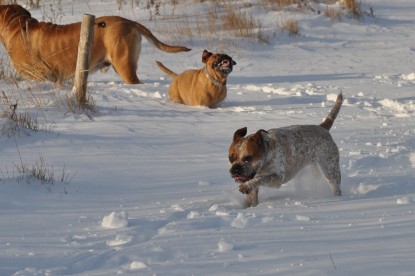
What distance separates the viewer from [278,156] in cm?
614

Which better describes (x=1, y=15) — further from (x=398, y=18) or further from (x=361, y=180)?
(x=398, y=18)

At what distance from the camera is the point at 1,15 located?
11312 mm

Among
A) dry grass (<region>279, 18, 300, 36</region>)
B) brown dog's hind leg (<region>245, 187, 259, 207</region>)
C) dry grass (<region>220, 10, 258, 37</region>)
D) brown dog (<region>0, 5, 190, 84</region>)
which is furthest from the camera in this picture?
dry grass (<region>279, 18, 300, 36</region>)

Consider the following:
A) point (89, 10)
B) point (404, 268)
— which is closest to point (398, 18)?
point (89, 10)

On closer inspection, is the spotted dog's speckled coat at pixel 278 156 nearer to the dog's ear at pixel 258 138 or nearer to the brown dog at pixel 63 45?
the dog's ear at pixel 258 138

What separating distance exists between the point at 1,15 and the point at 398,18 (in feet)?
25.8

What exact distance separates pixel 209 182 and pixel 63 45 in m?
5.13

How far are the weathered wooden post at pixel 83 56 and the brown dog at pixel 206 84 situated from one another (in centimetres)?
147

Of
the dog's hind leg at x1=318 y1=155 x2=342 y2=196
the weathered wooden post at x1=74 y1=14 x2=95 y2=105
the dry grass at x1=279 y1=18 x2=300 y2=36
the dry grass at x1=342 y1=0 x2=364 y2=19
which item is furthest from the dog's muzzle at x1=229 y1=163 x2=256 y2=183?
the dry grass at x1=342 y1=0 x2=364 y2=19

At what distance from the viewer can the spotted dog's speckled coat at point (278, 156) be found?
19.3 ft

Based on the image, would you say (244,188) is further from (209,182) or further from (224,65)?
(224,65)

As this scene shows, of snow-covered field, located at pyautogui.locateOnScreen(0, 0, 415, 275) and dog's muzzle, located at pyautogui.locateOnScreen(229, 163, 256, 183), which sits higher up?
dog's muzzle, located at pyautogui.locateOnScreen(229, 163, 256, 183)

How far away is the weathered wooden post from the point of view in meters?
8.94

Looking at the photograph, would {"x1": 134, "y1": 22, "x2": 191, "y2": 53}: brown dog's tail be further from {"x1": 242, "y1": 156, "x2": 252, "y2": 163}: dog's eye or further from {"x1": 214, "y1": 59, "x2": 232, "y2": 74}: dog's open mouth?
{"x1": 242, "y1": 156, "x2": 252, "y2": 163}: dog's eye
